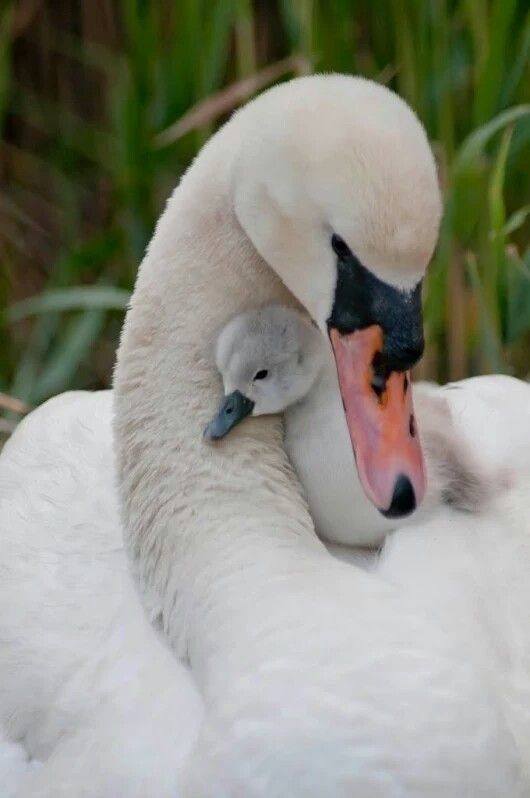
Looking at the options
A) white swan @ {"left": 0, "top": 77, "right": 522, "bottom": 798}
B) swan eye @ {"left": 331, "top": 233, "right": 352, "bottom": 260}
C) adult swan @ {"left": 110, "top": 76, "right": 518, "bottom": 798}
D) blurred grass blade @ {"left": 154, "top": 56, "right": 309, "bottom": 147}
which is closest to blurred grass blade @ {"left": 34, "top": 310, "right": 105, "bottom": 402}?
blurred grass blade @ {"left": 154, "top": 56, "right": 309, "bottom": 147}

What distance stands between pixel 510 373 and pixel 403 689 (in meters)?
1.17

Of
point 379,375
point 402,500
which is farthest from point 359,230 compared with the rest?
point 402,500

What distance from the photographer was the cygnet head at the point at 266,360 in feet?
5.98

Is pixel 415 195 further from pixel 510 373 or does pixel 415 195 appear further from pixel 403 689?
pixel 510 373

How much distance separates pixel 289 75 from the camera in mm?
3154

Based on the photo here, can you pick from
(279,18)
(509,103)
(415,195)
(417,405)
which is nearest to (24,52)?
(279,18)

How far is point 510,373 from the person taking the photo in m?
2.77

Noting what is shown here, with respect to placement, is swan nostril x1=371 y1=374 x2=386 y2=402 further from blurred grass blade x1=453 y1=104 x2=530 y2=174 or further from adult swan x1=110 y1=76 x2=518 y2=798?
blurred grass blade x1=453 y1=104 x2=530 y2=174

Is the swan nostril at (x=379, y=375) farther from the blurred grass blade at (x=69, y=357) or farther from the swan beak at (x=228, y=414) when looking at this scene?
the blurred grass blade at (x=69, y=357)

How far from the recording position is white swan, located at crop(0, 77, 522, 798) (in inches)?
64.8

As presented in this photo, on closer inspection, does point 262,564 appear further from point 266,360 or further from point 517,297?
point 517,297

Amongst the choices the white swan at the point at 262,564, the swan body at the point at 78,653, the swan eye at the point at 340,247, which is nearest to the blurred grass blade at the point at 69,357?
the swan body at the point at 78,653

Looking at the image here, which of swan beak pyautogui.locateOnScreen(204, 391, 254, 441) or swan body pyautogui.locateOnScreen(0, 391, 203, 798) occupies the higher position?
swan beak pyautogui.locateOnScreen(204, 391, 254, 441)

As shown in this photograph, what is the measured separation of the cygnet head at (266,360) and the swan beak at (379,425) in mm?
118
